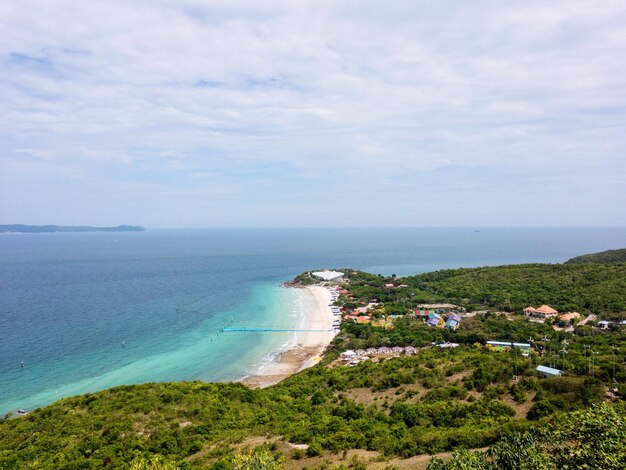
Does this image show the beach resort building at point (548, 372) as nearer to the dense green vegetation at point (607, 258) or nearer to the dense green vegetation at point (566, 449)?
the dense green vegetation at point (566, 449)

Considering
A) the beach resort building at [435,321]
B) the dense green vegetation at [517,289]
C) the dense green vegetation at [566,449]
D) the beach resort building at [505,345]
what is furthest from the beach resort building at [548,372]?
the dense green vegetation at [517,289]

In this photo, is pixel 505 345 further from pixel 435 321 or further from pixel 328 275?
pixel 328 275

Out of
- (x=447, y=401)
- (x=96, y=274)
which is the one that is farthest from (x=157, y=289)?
(x=447, y=401)

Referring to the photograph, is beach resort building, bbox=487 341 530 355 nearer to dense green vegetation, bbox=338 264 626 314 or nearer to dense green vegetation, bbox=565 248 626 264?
dense green vegetation, bbox=338 264 626 314

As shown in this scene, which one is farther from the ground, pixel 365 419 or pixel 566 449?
pixel 566 449

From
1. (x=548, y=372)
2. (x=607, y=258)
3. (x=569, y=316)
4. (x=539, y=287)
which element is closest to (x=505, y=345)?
(x=569, y=316)

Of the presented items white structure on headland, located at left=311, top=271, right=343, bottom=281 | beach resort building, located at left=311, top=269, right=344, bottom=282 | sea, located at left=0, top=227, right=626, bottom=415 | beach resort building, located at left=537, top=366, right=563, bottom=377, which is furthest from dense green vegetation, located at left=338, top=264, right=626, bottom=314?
beach resort building, located at left=537, top=366, right=563, bottom=377

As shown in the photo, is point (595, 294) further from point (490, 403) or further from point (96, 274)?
point (96, 274)
